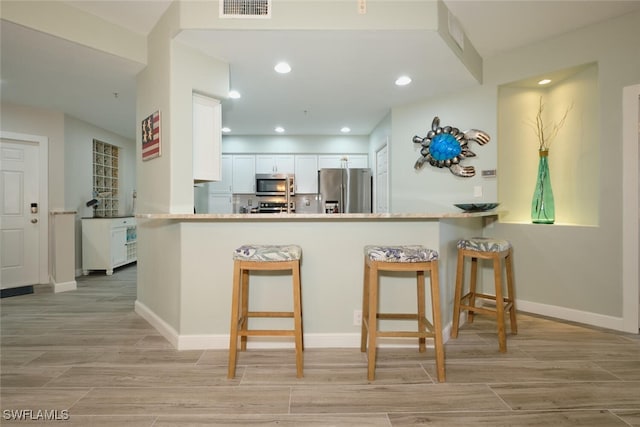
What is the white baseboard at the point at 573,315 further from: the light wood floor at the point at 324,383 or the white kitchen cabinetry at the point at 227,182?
the white kitchen cabinetry at the point at 227,182

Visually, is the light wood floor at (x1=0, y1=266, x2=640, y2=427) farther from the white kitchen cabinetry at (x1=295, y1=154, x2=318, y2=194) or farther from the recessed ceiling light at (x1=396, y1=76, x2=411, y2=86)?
the white kitchen cabinetry at (x1=295, y1=154, x2=318, y2=194)

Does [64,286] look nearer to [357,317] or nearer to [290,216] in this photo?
[290,216]

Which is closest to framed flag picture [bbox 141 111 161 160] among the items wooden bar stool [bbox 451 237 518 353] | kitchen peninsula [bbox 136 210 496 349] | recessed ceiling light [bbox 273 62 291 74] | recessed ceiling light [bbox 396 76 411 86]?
kitchen peninsula [bbox 136 210 496 349]

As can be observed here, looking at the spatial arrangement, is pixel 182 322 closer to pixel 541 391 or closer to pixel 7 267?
pixel 541 391

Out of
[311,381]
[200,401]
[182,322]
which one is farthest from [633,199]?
[182,322]

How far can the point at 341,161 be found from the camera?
5.83 metres

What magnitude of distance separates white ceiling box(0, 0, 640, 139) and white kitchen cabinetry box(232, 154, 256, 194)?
1857mm

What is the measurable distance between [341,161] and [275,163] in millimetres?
1251

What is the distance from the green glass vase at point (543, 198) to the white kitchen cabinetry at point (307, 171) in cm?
357

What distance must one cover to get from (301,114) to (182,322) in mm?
3228

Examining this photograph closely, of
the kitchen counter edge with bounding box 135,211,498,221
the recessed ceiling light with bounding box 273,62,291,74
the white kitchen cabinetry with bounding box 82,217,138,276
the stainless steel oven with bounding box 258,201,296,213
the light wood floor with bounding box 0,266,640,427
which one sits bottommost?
the light wood floor with bounding box 0,266,640,427

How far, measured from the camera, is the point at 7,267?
12.7ft

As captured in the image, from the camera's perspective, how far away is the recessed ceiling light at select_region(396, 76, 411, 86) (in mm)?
3084

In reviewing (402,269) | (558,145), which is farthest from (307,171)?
(402,269)
